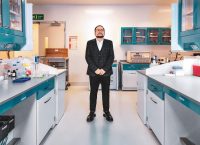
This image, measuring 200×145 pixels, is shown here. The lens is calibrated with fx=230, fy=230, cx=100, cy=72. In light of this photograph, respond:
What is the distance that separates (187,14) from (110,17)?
5085mm

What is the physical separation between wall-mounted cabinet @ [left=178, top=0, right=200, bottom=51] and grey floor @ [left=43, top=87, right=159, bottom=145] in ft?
4.56

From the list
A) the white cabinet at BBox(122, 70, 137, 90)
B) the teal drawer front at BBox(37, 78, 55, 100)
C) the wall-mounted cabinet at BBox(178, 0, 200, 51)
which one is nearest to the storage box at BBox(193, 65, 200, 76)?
the wall-mounted cabinet at BBox(178, 0, 200, 51)

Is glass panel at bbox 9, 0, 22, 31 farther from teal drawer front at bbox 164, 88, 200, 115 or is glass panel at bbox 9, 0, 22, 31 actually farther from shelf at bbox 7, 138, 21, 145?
teal drawer front at bbox 164, 88, 200, 115

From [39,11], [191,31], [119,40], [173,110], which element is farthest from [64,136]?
[39,11]

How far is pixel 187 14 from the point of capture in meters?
2.66

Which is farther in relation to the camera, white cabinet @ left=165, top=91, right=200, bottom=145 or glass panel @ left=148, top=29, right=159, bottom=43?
glass panel @ left=148, top=29, right=159, bottom=43

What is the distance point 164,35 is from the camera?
734cm

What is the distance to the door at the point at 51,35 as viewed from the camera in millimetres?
7633

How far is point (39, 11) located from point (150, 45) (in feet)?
12.6

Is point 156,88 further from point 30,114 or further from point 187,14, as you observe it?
point 30,114

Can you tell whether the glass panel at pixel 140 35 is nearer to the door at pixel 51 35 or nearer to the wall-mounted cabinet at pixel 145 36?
the wall-mounted cabinet at pixel 145 36

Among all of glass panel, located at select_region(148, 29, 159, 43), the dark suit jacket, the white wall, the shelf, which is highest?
the white wall

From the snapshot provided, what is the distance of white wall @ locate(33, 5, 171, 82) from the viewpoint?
7.53m

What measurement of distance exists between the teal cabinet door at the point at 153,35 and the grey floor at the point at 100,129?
9.49 feet
